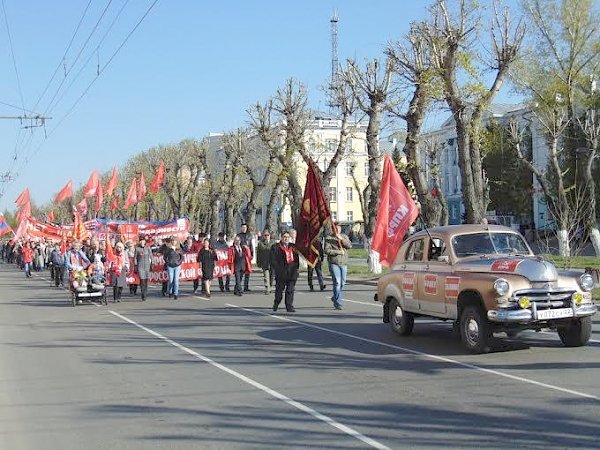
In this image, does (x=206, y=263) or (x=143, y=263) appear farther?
(x=206, y=263)

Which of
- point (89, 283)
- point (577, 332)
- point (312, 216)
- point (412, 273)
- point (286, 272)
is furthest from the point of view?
point (89, 283)

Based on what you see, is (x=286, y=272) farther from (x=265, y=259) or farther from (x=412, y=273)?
(x=265, y=259)

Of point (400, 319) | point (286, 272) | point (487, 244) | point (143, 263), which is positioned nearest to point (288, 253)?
point (286, 272)

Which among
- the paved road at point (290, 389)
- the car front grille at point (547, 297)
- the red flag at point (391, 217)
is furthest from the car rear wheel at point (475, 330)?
the red flag at point (391, 217)

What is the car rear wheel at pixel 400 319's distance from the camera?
43.5 feet

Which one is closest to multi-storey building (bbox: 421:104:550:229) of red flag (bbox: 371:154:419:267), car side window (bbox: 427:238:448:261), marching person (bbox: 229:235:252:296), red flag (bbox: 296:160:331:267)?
marching person (bbox: 229:235:252:296)

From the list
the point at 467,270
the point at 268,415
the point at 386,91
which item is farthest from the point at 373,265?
the point at 268,415

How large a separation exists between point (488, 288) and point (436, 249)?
1844 mm

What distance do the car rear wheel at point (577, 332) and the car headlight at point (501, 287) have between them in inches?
52.3

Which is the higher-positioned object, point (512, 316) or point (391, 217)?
point (391, 217)

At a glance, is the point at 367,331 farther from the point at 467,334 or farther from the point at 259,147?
the point at 259,147

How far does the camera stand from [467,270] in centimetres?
1145

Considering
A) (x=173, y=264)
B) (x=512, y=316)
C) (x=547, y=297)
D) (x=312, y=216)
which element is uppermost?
(x=312, y=216)

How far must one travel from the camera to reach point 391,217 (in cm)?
1598
